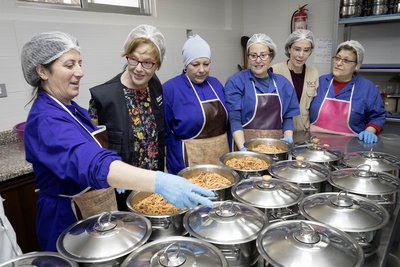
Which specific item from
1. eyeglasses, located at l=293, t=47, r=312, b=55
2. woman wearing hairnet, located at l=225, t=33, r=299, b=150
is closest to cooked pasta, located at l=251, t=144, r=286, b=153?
woman wearing hairnet, located at l=225, t=33, r=299, b=150

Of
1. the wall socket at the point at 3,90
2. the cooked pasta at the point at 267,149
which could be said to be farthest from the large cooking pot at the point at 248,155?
the wall socket at the point at 3,90

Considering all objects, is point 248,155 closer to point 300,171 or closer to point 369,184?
point 300,171

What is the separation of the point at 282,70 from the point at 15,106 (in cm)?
238

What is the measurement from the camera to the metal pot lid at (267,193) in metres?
1.19

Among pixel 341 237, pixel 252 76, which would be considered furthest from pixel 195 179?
pixel 252 76

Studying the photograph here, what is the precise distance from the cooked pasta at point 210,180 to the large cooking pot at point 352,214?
0.40 metres

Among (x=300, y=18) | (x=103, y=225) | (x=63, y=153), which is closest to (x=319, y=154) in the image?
(x=103, y=225)

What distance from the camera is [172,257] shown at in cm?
88

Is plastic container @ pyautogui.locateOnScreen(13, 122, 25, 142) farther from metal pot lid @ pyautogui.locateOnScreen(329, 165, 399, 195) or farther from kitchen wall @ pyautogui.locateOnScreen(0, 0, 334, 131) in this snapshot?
metal pot lid @ pyautogui.locateOnScreen(329, 165, 399, 195)

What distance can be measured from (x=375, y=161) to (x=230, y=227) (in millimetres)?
1115

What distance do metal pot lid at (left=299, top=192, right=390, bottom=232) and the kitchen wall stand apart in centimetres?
241

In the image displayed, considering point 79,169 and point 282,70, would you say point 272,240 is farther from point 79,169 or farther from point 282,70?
point 282,70

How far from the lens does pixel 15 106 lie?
8.05 ft

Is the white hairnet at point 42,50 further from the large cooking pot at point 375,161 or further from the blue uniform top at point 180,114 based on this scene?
the large cooking pot at point 375,161
